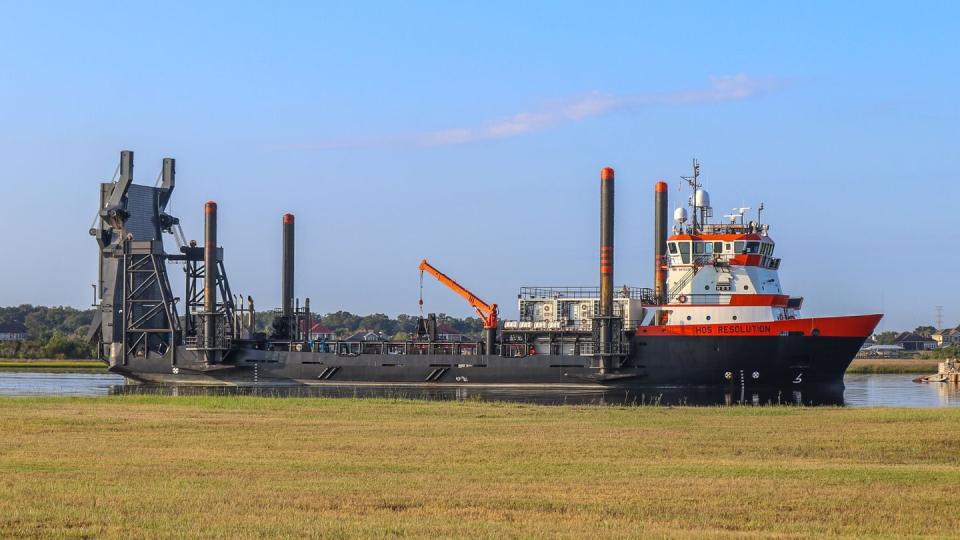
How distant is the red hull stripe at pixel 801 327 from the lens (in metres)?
53.6

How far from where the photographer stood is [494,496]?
17781mm

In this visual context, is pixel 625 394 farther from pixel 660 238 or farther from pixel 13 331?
pixel 13 331

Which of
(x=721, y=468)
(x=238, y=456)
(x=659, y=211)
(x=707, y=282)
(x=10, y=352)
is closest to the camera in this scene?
(x=721, y=468)

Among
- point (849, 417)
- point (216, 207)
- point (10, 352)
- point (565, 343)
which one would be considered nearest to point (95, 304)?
point (216, 207)

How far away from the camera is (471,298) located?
62.9 meters

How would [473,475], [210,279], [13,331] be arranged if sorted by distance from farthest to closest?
[13,331] < [210,279] < [473,475]

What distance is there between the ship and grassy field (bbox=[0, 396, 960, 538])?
2020cm

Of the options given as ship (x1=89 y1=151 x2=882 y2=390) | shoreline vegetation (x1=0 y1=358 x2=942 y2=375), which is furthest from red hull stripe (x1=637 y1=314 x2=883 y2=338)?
shoreline vegetation (x1=0 y1=358 x2=942 y2=375)

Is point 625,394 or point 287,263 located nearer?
point 625,394

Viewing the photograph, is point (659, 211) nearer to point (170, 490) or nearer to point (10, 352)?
point (170, 490)

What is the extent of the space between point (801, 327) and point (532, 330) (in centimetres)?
1211

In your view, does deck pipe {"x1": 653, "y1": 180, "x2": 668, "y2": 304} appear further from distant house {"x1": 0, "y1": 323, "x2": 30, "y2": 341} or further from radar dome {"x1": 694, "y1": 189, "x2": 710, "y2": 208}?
distant house {"x1": 0, "y1": 323, "x2": 30, "y2": 341}

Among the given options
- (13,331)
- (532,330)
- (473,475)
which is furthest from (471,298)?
(13,331)

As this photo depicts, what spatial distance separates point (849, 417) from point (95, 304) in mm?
43670
